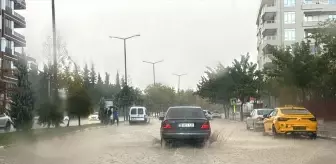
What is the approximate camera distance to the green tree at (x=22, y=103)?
2245cm

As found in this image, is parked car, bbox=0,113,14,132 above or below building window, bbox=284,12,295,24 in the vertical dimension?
below

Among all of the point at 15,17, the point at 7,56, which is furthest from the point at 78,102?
the point at 15,17

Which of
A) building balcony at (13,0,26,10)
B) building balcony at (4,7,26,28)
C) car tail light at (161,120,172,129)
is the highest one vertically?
building balcony at (13,0,26,10)

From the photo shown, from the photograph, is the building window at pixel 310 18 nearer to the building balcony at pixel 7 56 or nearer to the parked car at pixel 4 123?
the building balcony at pixel 7 56

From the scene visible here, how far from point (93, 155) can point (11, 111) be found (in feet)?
30.2

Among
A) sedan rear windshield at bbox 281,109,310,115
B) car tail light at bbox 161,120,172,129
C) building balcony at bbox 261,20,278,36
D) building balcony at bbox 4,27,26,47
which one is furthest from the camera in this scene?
building balcony at bbox 261,20,278,36

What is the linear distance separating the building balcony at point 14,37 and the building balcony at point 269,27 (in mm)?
36767

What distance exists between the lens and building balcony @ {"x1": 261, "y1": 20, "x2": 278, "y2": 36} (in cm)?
7812

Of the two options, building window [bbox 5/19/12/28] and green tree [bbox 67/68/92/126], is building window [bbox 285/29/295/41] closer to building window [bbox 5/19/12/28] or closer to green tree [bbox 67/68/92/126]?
Result: building window [bbox 5/19/12/28]

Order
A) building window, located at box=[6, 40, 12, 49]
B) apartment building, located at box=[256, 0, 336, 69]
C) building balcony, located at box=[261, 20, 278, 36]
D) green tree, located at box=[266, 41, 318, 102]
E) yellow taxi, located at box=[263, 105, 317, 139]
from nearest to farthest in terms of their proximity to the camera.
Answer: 1. yellow taxi, located at box=[263, 105, 317, 139]
2. green tree, located at box=[266, 41, 318, 102]
3. building window, located at box=[6, 40, 12, 49]
4. apartment building, located at box=[256, 0, 336, 69]
5. building balcony, located at box=[261, 20, 278, 36]

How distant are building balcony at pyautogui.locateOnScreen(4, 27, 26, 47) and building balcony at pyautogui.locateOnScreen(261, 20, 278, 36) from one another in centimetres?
3677

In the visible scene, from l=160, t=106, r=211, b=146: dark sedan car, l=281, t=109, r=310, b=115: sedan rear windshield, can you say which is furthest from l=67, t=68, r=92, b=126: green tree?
l=160, t=106, r=211, b=146: dark sedan car

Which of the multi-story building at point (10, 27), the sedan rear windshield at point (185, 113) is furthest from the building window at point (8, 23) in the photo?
the sedan rear windshield at point (185, 113)

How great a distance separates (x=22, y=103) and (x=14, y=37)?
139 feet
